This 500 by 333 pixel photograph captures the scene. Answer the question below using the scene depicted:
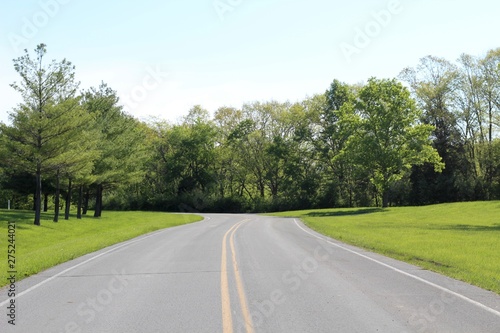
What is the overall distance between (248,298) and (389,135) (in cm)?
4932

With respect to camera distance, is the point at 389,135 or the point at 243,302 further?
the point at 389,135

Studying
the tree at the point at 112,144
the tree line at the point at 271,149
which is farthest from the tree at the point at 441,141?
the tree at the point at 112,144

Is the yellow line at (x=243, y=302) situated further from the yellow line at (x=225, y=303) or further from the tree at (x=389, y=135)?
the tree at (x=389, y=135)

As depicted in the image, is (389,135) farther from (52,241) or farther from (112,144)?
(52,241)

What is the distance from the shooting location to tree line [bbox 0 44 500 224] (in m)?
33.4

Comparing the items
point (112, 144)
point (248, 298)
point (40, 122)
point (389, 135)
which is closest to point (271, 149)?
point (389, 135)

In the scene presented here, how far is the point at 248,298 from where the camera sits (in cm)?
870

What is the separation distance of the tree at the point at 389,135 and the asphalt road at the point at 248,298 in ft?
136

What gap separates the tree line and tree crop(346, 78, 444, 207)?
0.13 meters

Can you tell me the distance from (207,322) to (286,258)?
7906 mm

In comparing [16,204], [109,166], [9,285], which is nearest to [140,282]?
[9,285]

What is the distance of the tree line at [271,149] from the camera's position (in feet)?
110

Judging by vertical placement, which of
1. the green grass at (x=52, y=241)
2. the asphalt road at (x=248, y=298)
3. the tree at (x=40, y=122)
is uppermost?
the tree at (x=40, y=122)

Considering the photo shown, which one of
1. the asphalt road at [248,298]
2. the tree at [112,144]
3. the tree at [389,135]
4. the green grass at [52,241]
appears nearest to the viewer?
the asphalt road at [248,298]
